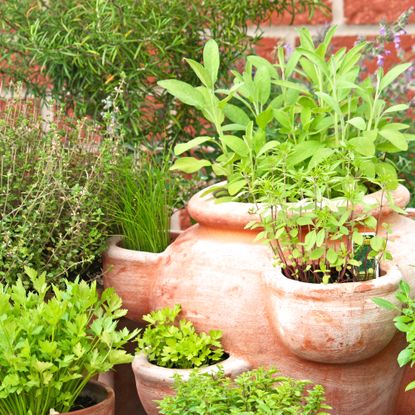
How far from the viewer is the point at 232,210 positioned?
4.97 feet

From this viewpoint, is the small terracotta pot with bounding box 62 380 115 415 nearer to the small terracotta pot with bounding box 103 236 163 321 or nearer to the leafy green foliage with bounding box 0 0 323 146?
the small terracotta pot with bounding box 103 236 163 321

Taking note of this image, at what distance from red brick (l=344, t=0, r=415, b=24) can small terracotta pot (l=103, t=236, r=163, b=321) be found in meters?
0.93

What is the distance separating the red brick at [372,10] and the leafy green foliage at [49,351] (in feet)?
3.85

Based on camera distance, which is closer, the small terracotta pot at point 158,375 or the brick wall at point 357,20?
the small terracotta pot at point 158,375

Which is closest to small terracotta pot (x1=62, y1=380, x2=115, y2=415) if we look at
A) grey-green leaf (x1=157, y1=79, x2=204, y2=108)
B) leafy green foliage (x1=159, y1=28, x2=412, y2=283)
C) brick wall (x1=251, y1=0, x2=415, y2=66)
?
leafy green foliage (x1=159, y1=28, x2=412, y2=283)

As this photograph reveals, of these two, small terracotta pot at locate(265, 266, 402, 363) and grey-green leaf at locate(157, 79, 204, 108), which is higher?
grey-green leaf at locate(157, 79, 204, 108)

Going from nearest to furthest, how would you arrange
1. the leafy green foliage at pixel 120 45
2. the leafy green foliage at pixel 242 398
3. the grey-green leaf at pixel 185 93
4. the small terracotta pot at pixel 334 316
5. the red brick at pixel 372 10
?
the leafy green foliage at pixel 242 398 < the small terracotta pot at pixel 334 316 < the grey-green leaf at pixel 185 93 < the leafy green foliage at pixel 120 45 < the red brick at pixel 372 10

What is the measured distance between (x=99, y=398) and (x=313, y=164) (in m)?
0.48

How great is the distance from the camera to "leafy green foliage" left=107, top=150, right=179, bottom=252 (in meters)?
1.69

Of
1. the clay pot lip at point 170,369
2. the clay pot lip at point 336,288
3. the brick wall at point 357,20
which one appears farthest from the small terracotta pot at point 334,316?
the brick wall at point 357,20

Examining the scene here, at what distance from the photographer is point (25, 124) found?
5.51 feet

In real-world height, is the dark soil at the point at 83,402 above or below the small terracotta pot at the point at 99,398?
below

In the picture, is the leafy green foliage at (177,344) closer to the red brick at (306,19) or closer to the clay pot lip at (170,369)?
the clay pot lip at (170,369)

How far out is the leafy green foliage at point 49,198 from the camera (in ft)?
5.16
